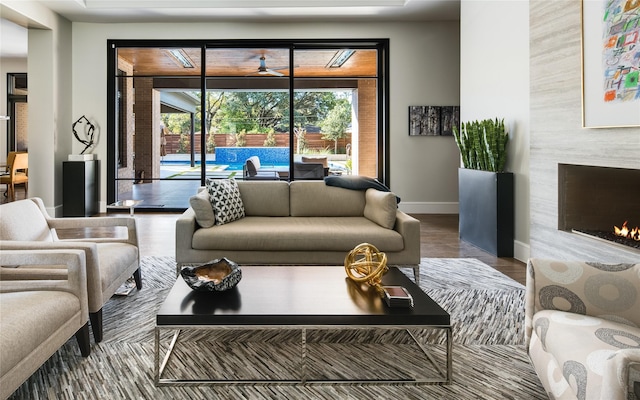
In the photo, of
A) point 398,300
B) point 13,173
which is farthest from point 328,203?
point 13,173

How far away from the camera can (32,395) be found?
1.92 m

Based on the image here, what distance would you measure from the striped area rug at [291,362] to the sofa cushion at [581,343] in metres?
0.36

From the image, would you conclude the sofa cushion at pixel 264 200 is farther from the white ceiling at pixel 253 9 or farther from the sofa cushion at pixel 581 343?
the white ceiling at pixel 253 9

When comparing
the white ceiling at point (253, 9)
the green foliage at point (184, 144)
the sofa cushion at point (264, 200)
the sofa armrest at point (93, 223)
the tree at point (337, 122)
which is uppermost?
the white ceiling at point (253, 9)

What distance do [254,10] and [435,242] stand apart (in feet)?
13.8

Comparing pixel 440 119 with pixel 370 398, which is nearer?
pixel 370 398

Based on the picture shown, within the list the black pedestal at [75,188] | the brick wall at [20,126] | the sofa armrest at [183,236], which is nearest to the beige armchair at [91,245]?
the sofa armrest at [183,236]

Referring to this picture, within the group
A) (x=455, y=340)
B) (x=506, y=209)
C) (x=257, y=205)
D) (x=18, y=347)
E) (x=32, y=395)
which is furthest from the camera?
(x=506, y=209)

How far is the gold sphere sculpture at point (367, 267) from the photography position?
2430 mm

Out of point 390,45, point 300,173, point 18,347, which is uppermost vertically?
point 390,45

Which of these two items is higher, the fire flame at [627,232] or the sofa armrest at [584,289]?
the fire flame at [627,232]

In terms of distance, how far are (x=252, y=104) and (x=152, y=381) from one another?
20.6ft

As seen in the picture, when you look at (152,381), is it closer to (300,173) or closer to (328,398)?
(328,398)

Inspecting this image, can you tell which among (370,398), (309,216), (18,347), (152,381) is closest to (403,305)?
(370,398)
